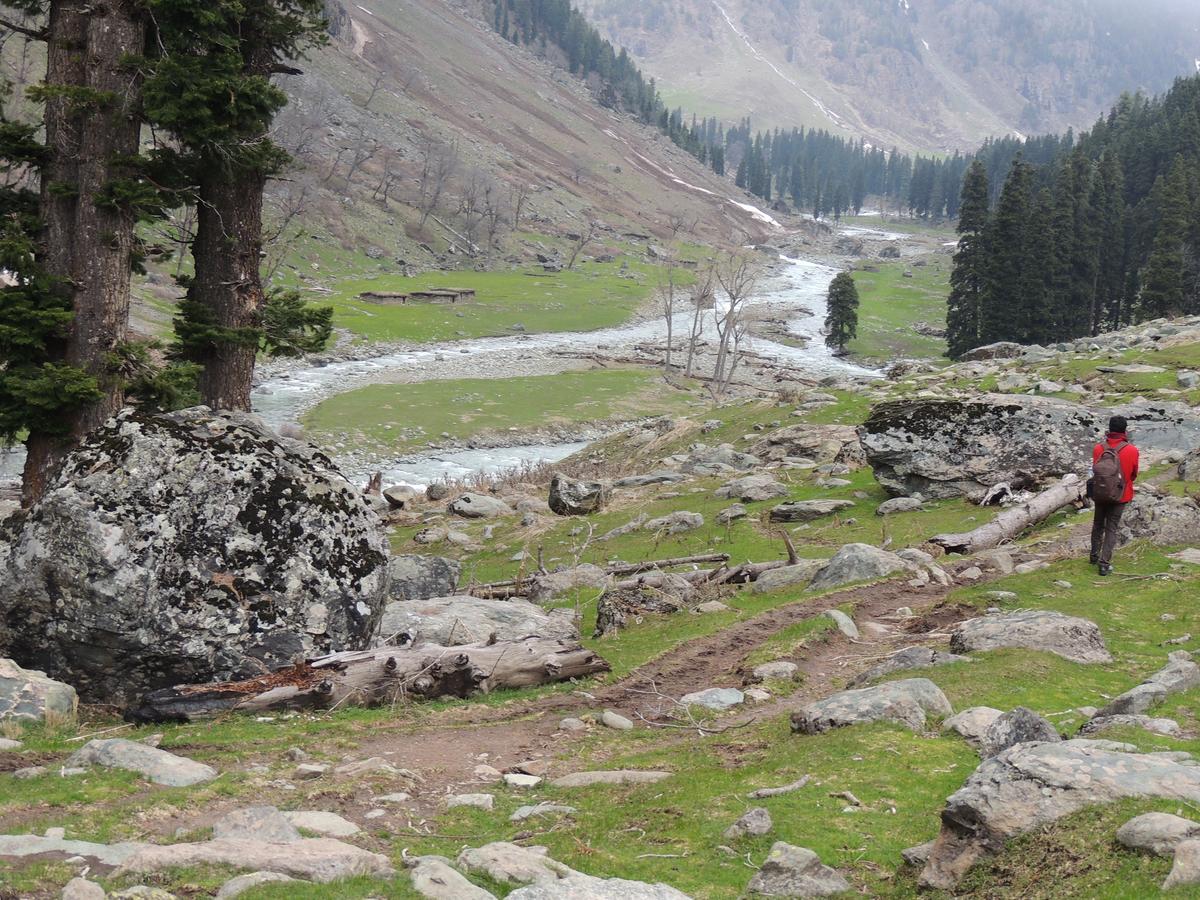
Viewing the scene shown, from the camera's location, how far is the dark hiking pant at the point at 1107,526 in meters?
15.5

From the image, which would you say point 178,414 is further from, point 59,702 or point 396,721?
point 396,721

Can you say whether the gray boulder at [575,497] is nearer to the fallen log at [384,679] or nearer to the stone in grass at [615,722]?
the fallen log at [384,679]

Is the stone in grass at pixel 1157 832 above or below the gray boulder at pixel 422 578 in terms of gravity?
above

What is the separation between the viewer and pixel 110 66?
47.5 feet

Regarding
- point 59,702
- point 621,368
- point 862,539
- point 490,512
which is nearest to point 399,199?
point 621,368

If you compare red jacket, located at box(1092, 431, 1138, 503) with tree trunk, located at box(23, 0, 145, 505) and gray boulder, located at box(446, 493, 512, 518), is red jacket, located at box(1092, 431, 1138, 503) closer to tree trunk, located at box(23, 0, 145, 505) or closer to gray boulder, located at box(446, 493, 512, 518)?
tree trunk, located at box(23, 0, 145, 505)

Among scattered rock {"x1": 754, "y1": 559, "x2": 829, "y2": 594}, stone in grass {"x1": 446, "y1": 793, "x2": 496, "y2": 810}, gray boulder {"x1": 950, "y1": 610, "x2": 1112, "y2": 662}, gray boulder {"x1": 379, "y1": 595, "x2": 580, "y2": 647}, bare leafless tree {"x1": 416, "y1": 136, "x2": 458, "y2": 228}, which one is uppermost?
bare leafless tree {"x1": 416, "y1": 136, "x2": 458, "y2": 228}

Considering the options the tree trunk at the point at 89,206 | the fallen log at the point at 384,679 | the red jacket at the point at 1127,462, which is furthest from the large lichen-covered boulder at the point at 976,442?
the tree trunk at the point at 89,206

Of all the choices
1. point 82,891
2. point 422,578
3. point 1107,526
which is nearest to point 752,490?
point 422,578

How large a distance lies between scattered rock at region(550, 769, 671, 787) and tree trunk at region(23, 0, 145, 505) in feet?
31.1

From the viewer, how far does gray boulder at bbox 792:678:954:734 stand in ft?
31.7

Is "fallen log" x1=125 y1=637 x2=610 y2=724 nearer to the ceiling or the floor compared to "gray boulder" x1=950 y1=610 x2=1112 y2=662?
nearer to the floor

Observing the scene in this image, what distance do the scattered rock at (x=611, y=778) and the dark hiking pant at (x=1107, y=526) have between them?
9954mm

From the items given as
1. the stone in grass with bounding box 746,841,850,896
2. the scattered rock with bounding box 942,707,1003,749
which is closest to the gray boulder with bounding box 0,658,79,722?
the stone in grass with bounding box 746,841,850,896
